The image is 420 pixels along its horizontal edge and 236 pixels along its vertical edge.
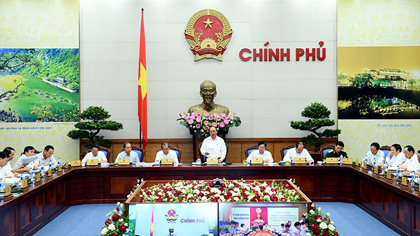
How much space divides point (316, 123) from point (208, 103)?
2277 millimetres

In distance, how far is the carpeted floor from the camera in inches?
157

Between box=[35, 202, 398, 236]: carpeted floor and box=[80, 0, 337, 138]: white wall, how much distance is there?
8.72 feet

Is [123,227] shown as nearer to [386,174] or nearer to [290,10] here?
[386,174]

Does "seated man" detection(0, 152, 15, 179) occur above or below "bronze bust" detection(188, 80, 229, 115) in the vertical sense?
below

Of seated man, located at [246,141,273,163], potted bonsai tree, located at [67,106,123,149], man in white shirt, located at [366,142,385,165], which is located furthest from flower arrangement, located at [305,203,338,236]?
potted bonsai tree, located at [67,106,123,149]

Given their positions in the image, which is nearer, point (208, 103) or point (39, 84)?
point (208, 103)

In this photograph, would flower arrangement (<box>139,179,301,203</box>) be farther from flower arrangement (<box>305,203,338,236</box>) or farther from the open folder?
the open folder

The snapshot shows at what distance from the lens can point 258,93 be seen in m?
7.53

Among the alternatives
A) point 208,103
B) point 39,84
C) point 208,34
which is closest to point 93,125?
point 39,84

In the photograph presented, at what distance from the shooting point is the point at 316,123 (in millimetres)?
6695

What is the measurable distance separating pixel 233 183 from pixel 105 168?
2523 millimetres

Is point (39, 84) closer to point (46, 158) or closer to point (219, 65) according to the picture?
point (46, 158)

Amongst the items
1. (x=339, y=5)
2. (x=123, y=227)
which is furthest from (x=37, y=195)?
(x=339, y=5)

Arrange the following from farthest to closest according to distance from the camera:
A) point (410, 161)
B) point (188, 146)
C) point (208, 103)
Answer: point (188, 146)
point (208, 103)
point (410, 161)
